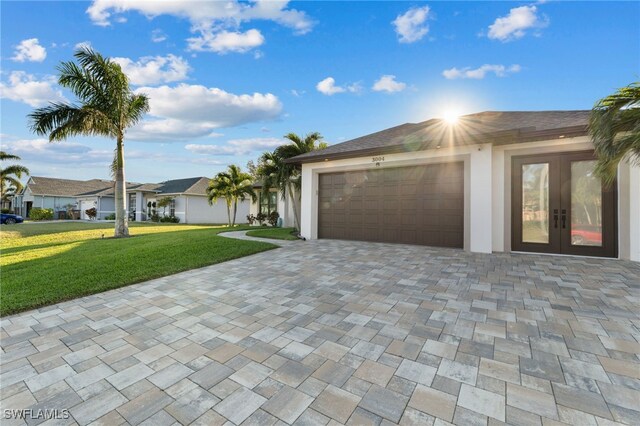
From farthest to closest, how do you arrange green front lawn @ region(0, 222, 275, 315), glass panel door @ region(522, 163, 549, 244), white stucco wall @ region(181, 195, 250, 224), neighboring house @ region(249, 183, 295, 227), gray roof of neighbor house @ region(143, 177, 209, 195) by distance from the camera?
gray roof of neighbor house @ region(143, 177, 209, 195) → white stucco wall @ region(181, 195, 250, 224) → neighboring house @ region(249, 183, 295, 227) → glass panel door @ region(522, 163, 549, 244) → green front lawn @ region(0, 222, 275, 315)

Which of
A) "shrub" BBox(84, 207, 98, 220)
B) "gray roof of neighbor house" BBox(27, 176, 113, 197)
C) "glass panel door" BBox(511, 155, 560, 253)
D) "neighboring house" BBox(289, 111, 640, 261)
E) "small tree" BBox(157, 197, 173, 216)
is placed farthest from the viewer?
"gray roof of neighbor house" BBox(27, 176, 113, 197)

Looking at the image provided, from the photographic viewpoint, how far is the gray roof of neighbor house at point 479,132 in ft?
23.0

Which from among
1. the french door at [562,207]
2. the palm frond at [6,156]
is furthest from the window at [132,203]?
the french door at [562,207]

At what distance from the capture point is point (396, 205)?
9.21 meters

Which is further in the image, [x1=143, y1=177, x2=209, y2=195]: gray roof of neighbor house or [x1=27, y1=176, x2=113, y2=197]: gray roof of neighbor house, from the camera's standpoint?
[x1=27, y1=176, x2=113, y2=197]: gray roof of neighbor house

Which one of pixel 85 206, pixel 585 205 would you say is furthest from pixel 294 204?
pixel 85 206

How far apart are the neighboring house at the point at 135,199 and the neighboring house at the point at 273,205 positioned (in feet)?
23.5

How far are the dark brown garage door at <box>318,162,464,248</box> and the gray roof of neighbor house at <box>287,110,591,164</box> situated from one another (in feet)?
2.72

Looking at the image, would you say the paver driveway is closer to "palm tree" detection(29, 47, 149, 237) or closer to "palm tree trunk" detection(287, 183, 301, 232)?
"palm tree trunk" detection(287, 183, 301, 232)

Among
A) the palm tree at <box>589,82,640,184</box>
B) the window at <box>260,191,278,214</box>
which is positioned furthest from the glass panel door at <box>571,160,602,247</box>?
the window at <box>260,191,278,214</box>

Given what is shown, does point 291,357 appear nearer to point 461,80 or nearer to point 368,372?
point 368,372

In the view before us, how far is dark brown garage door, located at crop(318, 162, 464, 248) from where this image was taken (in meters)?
8.38

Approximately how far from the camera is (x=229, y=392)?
2125mm

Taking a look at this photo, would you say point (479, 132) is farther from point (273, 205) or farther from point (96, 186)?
point (96, 186)
